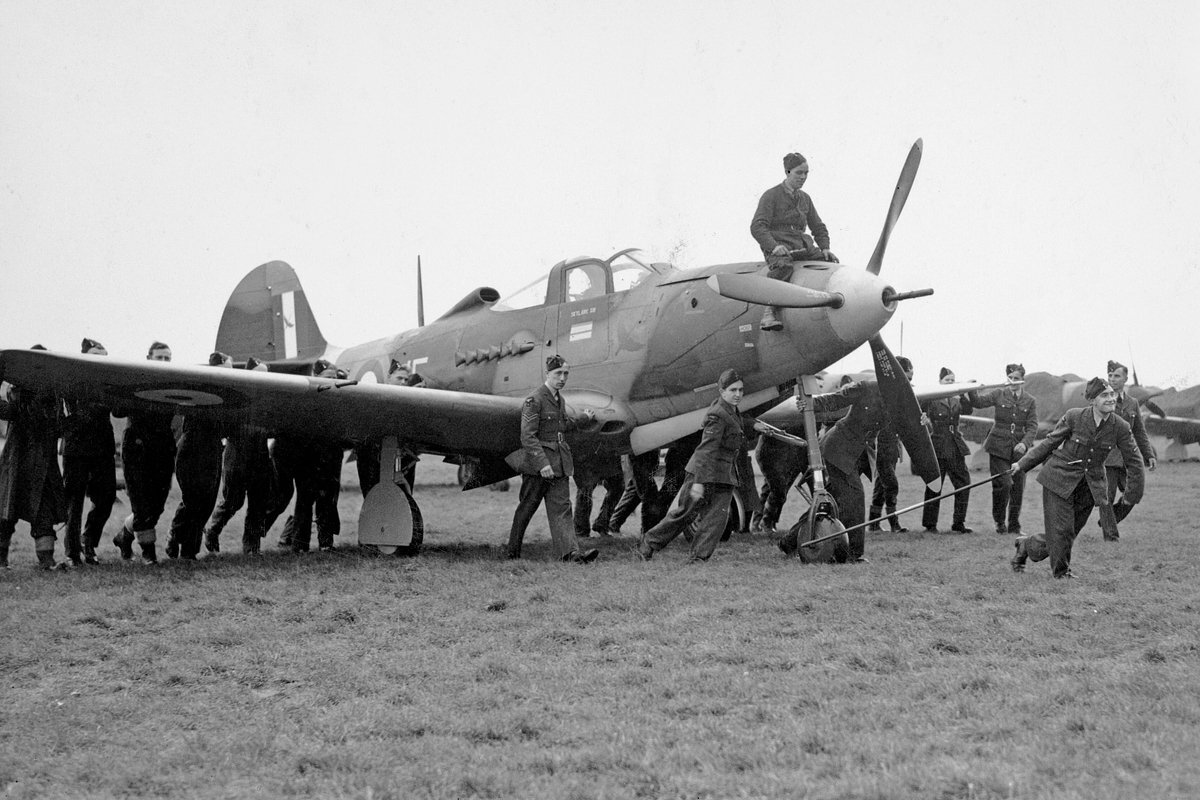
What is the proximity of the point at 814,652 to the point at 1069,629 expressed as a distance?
5.13ft

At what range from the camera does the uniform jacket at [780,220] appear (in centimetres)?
942

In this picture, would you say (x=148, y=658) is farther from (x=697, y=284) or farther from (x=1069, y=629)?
(x=697, y=284)

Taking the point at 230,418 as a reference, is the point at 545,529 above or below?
below

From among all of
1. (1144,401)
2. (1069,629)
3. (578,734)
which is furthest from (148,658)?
(1144,401)

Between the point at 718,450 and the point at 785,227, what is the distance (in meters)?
2.22

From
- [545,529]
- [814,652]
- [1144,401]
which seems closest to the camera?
[814,652]

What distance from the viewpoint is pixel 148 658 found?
575 cm

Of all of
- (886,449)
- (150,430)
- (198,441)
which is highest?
(150,430)

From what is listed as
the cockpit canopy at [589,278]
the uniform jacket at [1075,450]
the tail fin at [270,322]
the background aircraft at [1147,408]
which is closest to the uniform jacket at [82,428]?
the cockpit canopy at [589,278]

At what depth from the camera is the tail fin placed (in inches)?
639

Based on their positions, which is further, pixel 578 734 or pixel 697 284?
pixel 697 284

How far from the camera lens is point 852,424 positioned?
9305 mm

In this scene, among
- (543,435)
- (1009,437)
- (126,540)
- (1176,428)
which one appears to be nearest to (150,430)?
(126,540)

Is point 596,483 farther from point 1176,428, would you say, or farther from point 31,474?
point 1176,428
